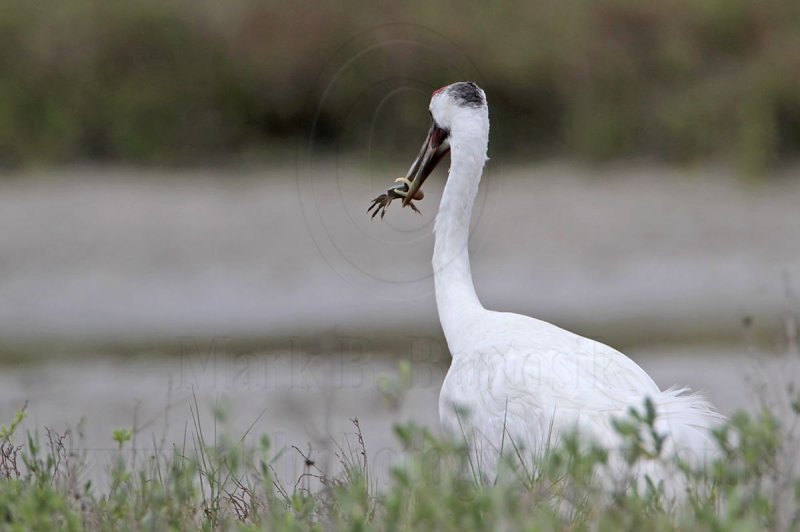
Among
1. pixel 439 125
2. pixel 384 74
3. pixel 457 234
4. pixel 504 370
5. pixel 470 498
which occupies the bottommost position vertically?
pixel 470 498

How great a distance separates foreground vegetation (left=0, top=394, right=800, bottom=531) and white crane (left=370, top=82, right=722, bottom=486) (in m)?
0.22

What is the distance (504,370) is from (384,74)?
28.3ft

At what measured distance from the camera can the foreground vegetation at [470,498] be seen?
3.30 metres

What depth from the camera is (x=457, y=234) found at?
5691 millimetres

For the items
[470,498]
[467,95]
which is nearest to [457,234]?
[467,95]

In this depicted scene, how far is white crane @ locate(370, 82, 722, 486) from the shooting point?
176 inches

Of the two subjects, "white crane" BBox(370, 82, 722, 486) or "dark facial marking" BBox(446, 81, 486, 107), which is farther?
"dark facial marking" BBox(446, 81, 486, 107)

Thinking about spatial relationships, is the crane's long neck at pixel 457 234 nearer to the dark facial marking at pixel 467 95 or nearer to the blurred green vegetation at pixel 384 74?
the dark facial marking at pixel 467 95

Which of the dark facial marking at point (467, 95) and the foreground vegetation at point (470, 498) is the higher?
the dark facial marking at point (467, 95)

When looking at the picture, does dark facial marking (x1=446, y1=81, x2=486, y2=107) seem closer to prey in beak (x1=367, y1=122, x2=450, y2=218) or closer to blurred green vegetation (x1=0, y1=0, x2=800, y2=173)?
prey in beak (x1=367, y1=122, x2=450, y2=218)

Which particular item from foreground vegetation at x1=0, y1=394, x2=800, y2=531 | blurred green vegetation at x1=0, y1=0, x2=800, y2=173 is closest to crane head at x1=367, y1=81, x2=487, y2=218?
foreground vegetation at x1=0, y1=394, x2=800, y2=531

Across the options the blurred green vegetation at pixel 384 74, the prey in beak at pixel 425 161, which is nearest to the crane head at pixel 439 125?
the prey in beak at pixel 425 161

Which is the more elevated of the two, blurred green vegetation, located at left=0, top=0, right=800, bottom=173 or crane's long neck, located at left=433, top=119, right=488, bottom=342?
blurred green vegetation, located at left=0, top=0, right=800, bottom=173

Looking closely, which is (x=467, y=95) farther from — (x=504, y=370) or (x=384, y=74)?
(x=384, y=74)
